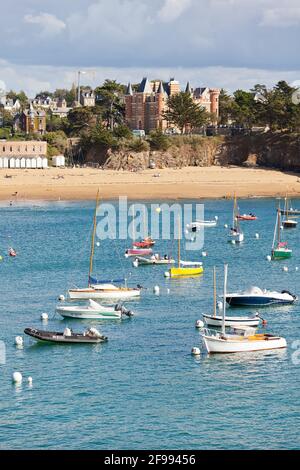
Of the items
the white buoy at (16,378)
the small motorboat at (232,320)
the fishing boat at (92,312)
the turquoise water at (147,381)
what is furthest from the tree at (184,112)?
the white buoy at (16,378)

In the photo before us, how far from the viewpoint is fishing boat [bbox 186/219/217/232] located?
9549 cm

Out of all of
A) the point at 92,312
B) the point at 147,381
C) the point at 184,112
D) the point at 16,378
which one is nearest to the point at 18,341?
the point at 16,378

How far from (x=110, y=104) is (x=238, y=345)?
405 feet

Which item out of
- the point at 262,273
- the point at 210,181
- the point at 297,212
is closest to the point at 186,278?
the point at 262,273

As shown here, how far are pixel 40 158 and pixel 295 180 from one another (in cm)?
3441

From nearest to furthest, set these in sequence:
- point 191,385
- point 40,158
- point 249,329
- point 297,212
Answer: point 191,385 < point 249,329 < point 297,212 < point 40,158

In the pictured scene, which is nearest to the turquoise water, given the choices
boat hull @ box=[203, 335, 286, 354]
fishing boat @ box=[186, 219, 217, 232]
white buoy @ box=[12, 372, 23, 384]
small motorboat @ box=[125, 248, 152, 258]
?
white buoy @ box=[12, 372, 23, 384]

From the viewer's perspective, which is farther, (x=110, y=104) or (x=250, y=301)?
(x=110, y=104)

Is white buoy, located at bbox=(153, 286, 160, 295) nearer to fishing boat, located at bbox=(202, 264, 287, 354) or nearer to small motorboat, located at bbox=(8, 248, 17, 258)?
fishing boat, located at bbox=(202, 264, 287, 354)

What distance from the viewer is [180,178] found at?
136250 millimetres

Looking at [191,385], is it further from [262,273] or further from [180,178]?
[180,178]

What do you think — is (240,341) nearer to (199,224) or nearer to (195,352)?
(195,352)

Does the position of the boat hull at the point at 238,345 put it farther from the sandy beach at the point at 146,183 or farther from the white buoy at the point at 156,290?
the sandy beach at the point at 146,183

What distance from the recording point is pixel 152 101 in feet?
547
